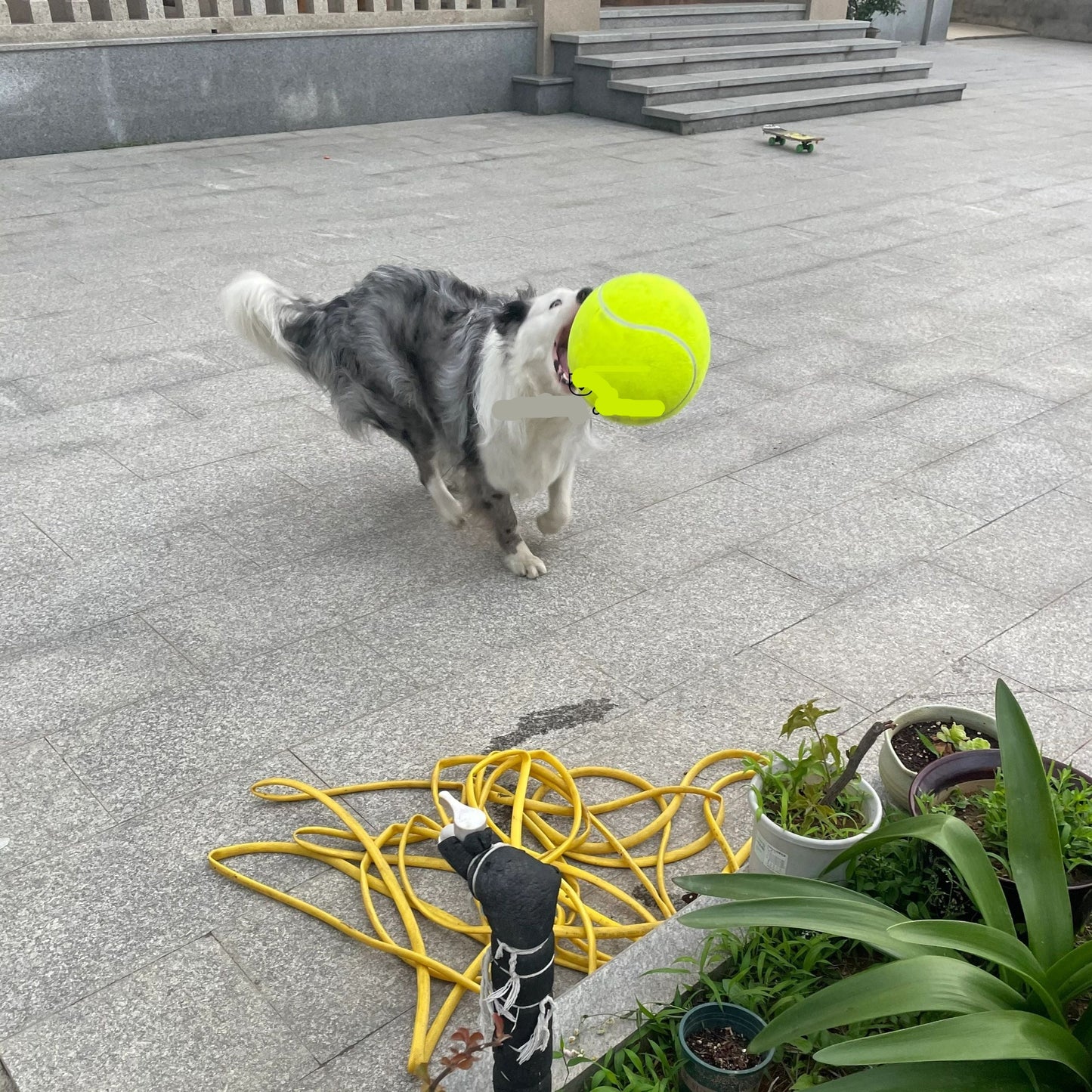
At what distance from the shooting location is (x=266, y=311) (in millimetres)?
4137

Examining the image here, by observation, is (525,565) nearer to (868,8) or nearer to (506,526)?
(506,526)

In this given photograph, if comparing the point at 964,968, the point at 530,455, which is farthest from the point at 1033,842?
the point at 530,455

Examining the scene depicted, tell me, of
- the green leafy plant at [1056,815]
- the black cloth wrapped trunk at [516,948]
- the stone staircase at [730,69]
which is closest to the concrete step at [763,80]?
the stone staircase at [730,69]

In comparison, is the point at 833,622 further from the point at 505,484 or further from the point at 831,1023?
the point at 831,1023

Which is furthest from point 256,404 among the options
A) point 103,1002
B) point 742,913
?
point 742,913

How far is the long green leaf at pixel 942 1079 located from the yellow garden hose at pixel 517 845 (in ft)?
2.57

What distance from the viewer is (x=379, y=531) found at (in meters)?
4.28

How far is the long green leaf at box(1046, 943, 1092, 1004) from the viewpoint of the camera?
1.86 m

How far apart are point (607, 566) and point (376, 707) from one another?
1190 mm

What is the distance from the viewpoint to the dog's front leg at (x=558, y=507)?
156 inches

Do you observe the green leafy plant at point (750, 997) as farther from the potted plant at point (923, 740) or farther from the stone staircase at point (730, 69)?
the stone staircase at point (730, 69)

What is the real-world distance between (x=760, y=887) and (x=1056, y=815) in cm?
75

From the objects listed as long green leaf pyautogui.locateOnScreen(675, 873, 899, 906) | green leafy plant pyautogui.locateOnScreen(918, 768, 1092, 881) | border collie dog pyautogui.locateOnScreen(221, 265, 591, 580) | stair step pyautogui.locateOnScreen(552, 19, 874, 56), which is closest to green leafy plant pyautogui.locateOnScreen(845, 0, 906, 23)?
stair step pyautogui.locateOnScreen(552, 19, 874, 56)

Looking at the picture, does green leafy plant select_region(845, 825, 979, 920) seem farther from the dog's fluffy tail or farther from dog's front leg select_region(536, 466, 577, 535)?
the dog's fluffy tail
